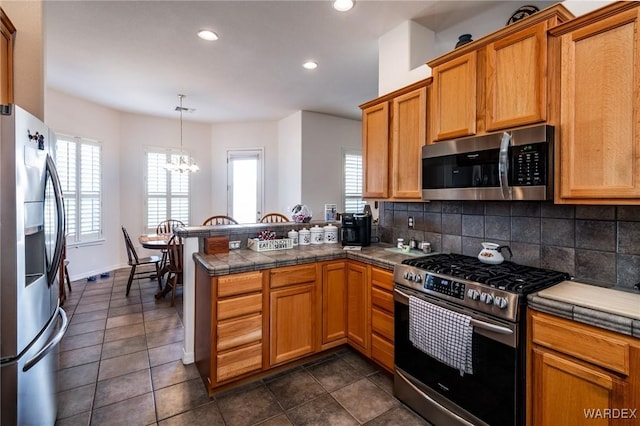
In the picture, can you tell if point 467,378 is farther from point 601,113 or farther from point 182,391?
point 182,391

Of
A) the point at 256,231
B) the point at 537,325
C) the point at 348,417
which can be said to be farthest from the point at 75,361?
the point at 537,325

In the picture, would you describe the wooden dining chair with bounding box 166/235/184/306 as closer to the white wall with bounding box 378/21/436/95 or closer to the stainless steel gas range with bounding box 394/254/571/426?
the stainless steel gas range with bounding box 394/254/571/426

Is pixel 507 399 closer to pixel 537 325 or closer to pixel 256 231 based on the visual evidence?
pixel 537 325

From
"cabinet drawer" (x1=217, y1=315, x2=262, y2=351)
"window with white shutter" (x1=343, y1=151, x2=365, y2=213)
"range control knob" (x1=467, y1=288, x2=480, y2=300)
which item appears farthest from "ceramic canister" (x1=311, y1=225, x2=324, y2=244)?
"window with white shutter" (x1=343, y1=151, x2=365, y2=213)

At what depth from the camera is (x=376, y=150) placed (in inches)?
110

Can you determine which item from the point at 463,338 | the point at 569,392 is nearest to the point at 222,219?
the point at 463,338

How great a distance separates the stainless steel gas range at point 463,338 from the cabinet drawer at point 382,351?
14 cm

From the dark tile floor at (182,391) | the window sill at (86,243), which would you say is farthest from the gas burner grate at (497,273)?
the window sill at (86,243)

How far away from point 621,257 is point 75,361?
3902 millimetres

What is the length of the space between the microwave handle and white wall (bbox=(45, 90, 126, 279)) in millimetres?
5866

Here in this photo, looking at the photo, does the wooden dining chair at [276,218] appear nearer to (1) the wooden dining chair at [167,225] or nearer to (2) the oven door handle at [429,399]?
(1) the wooden dining chair at [167,225]

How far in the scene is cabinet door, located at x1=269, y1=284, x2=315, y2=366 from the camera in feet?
7.53

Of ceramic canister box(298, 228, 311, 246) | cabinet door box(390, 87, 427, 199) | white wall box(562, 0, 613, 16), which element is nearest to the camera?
white wall box(562, 0, 613, 16)

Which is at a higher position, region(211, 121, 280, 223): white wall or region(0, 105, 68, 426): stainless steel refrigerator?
region(211, 121, 280, 223): white wall
